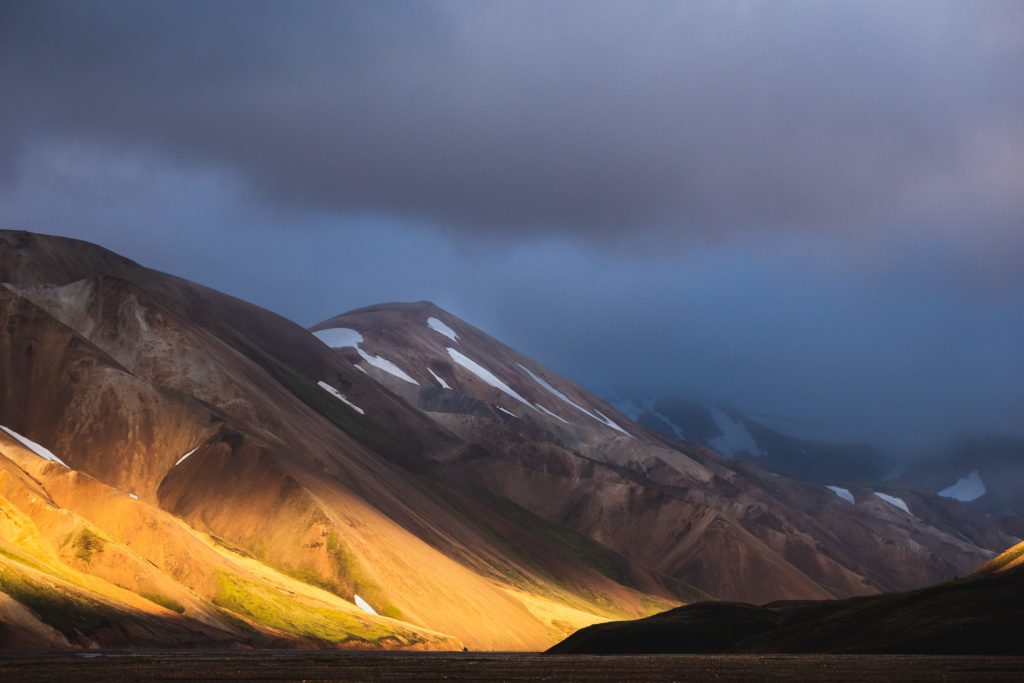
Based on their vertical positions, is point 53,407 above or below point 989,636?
below

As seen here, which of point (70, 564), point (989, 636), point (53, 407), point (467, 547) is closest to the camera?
point (989, 636)

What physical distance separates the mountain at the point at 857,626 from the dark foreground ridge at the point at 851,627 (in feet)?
0.22

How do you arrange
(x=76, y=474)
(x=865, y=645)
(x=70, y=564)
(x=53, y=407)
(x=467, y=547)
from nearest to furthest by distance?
1. (x=865, y=645)
2. (x=70, y=564)
3. (x=76, y=474)
4. (x=53, y=407)
5. (x=467, y=547)

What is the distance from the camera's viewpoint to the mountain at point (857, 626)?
57.4 m

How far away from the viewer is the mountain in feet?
188

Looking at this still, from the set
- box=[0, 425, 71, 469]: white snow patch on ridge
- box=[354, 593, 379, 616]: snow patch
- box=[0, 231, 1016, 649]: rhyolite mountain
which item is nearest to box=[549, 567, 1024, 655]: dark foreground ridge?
box=[0, 231, 1016, 649]: rhyolite mountain

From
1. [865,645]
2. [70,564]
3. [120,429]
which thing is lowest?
[70,564]

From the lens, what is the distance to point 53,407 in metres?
130

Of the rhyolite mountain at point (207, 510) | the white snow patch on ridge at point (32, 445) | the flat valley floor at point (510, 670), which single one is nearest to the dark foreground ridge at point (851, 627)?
the flat valley floor at point (510, 670)

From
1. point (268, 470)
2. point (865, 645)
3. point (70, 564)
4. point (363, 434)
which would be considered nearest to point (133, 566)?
point (70, 564)

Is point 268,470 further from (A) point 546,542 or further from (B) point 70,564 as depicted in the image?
(A) point 546,542

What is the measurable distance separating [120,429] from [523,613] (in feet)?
167

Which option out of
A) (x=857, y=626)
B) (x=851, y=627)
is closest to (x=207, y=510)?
(x=851, y=627)

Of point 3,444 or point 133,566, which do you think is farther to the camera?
point 3,444
